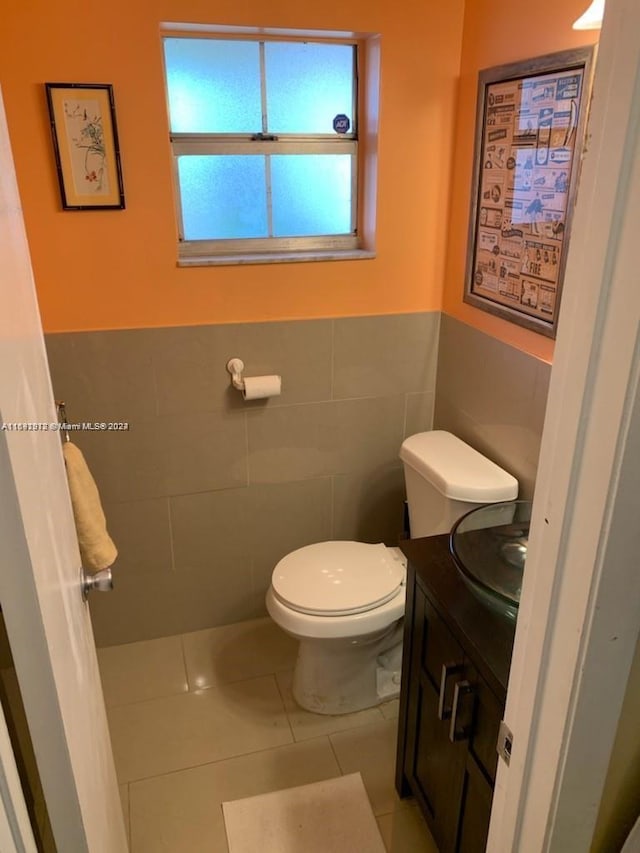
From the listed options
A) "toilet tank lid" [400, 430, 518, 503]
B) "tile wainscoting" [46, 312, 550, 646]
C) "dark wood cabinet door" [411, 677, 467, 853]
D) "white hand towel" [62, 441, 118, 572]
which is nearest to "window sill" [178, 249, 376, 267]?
"tile wainscoting" [46, 312, 550, 646]

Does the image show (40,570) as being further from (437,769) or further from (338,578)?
(338,578)

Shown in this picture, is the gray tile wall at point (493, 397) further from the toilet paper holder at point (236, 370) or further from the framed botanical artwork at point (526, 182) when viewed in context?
the toilet paper holder at point (236, 370)

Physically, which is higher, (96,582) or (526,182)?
(526,182)

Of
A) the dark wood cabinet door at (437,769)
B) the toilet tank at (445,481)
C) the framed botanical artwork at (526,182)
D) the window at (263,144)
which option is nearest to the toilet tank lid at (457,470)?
the toilet tank at (445,481)

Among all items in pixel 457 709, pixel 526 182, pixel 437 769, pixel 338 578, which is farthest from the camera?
pixel 338 578

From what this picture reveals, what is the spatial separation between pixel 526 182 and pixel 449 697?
4.30 feet

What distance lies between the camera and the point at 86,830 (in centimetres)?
93

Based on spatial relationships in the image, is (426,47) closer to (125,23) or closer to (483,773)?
(125,23)

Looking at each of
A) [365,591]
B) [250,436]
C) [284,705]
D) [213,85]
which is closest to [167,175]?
[213,85]

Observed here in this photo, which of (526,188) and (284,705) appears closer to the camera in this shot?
(526,188)

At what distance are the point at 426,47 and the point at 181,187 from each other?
2.86ft

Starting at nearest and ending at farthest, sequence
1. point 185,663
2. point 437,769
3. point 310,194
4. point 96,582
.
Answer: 1. point 96,582
2. point 437,769
3. point 310,194
4. point 185,663

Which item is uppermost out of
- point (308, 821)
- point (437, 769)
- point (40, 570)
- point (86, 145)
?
point (86, 145)

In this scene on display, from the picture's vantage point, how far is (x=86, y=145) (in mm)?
1835
